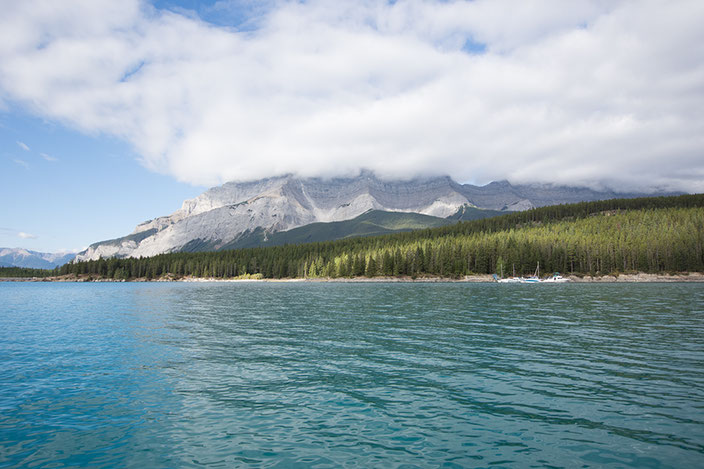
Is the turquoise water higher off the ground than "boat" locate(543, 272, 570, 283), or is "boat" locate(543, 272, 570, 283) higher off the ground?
the turquoise water

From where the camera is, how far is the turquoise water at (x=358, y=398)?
14250 mm

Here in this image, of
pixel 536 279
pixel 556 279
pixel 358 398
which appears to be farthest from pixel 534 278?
pixel 358 398

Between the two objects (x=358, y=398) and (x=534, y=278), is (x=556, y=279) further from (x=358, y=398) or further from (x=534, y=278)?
(x=358, y=398)

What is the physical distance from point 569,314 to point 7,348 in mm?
66311

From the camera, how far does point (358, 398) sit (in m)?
20.3

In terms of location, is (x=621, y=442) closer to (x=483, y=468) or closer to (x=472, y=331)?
(x=483, y=468)

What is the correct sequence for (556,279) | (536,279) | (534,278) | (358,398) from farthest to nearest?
(534,278), (556,279), (536,279), (358,398)

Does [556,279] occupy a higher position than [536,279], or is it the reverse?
[536,279]

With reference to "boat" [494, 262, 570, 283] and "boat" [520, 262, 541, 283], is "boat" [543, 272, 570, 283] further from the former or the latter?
"boat" [520, 262, 541, 283]

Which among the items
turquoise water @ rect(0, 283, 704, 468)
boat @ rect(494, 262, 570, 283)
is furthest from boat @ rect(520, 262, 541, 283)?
turquoise water @ rect(0, 283, 704, 468)

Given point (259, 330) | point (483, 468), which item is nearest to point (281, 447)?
point (483, 468)

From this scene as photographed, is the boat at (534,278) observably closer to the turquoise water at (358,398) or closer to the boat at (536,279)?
the boat at (536,279)

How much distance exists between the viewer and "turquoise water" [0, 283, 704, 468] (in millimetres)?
14250

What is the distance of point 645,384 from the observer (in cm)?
2177
